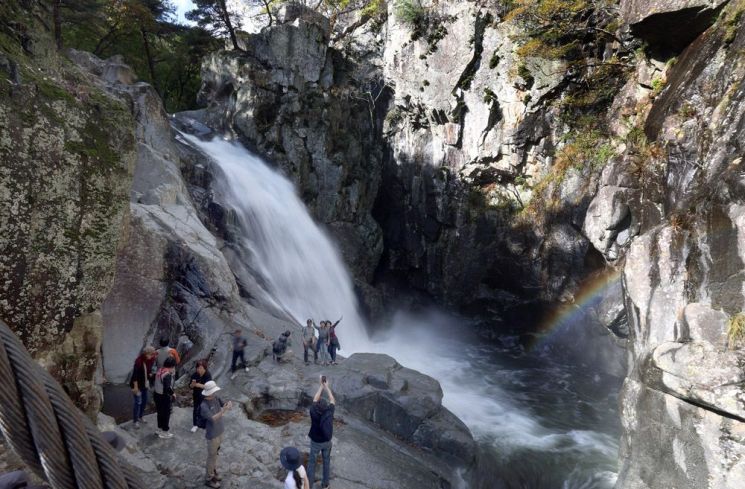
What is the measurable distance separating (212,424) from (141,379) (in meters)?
2.16

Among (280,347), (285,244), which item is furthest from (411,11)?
(280,347)

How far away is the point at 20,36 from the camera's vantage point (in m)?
5.51

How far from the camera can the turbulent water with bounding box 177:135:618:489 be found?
40.1 ft

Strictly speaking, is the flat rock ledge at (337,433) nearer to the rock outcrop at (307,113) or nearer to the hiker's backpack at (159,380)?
the hiker's backpack at (159,380)

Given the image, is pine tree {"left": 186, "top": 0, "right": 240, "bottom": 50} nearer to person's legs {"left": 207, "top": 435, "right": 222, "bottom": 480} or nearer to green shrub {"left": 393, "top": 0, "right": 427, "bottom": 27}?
green shrub {"left": 393, "top": 0, "right": 427, "bottom": 27}

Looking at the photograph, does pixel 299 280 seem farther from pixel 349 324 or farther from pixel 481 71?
pixel 481 71

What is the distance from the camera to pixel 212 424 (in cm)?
644

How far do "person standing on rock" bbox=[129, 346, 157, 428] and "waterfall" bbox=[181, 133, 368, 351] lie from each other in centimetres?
939

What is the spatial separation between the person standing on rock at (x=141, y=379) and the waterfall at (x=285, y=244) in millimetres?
9394

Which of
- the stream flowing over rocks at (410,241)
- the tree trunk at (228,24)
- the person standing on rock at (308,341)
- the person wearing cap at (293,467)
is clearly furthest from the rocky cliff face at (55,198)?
the tree trunk at (228,24)

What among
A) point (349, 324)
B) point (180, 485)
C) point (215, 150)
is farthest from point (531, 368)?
point (215, 150)

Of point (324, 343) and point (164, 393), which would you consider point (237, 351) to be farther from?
point (164, 393)

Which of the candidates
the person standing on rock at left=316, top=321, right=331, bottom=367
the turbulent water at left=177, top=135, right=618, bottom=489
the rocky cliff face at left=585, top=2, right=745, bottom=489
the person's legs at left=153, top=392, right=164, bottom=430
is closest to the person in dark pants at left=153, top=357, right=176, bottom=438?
the person's legs at left=153, top=392, right=164, bottom=430

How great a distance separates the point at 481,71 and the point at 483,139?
3.57 meters
